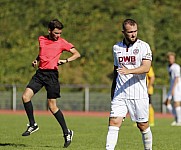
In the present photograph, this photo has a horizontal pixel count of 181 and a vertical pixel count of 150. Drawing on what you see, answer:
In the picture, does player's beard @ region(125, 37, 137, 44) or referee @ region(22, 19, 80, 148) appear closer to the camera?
player's beard @ region(125, 37, 137, 44)

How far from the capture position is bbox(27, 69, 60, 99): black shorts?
1348cm

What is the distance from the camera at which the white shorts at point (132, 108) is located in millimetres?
10414

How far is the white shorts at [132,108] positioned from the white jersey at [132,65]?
0.08m

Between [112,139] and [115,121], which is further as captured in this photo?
[115,121]

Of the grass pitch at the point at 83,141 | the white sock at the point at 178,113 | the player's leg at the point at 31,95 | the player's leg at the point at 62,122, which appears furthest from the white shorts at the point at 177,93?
the player's leg at the point at 31,95

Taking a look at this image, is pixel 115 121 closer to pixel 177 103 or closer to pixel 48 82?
pixel 48 82

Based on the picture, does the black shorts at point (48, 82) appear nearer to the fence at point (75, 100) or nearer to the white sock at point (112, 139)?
the white sock at point (112, 139)

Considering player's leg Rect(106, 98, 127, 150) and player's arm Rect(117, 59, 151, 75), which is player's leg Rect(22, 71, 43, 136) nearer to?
player's leg Rect(106, 98, 127, 150)

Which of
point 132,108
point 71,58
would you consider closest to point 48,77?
point 71,58

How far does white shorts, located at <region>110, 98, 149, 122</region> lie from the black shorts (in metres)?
3.15

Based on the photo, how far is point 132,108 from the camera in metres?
10.5

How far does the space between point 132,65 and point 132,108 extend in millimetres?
650

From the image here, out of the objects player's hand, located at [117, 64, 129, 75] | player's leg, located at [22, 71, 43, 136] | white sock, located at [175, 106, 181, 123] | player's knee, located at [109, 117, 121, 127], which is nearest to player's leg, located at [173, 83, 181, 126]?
white sock, located at [175, 106, 181, 123]

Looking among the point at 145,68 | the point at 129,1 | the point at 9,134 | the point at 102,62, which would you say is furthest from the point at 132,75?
the point at 129,1
